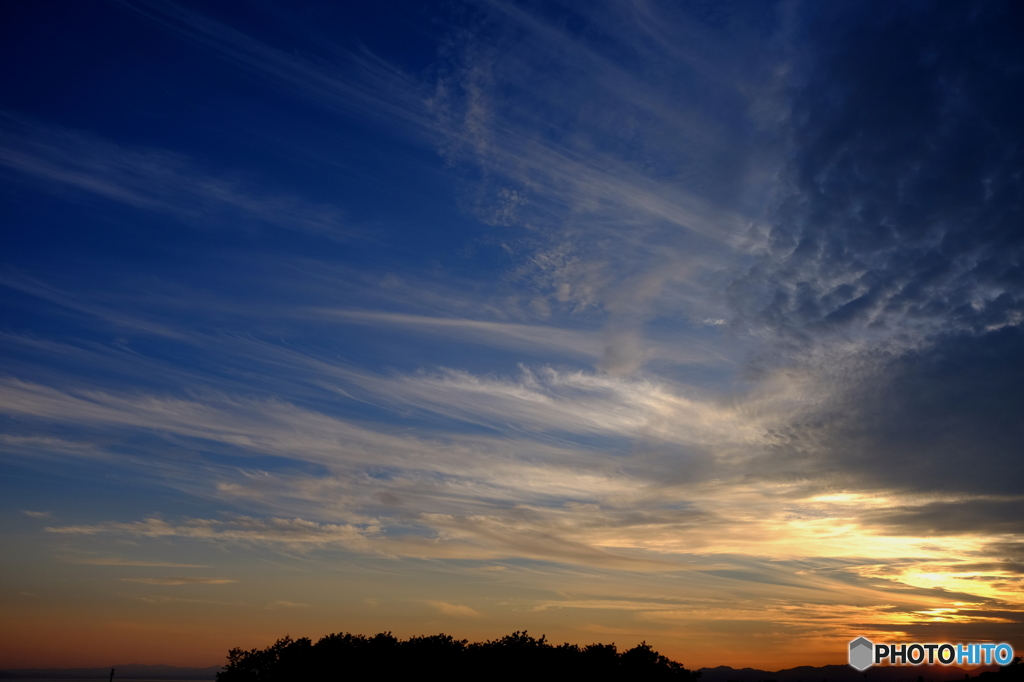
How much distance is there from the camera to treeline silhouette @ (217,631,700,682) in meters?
65.9

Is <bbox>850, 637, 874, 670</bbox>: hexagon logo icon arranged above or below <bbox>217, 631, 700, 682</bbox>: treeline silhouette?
above

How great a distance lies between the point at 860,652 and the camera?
150 feet

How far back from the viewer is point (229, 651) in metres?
72.6

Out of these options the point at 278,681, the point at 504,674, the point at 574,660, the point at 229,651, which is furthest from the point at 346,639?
the point at 574,660

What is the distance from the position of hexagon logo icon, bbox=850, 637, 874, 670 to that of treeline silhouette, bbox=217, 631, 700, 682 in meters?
26.9

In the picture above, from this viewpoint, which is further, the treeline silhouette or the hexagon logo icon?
the treeline silhouette

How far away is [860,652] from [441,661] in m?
40.2

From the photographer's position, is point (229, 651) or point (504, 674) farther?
point (229, 651)

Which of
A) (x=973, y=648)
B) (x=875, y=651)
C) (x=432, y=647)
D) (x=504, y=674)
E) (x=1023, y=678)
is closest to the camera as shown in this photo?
(x=973, y=648)

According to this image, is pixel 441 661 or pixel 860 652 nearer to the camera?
pixel 860 652

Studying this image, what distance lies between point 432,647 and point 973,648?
164ft

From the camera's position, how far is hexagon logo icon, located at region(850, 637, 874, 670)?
44.2m

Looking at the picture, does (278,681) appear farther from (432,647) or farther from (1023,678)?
(1023,678)

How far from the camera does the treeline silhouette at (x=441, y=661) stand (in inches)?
2594
